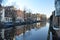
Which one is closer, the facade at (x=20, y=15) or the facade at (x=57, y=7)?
the facade at (x=57, y=7)

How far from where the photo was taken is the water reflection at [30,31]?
5.76 ft

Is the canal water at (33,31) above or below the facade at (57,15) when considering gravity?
below

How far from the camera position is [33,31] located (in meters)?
1.78

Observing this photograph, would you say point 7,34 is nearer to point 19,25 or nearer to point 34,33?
point 19,25

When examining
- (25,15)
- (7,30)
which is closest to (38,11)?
(25,15)

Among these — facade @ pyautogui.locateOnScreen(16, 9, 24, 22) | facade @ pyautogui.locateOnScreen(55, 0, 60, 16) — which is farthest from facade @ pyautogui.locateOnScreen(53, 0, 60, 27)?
facade @ pyautogui.locateOnScreen(16, 9, 24, 22)

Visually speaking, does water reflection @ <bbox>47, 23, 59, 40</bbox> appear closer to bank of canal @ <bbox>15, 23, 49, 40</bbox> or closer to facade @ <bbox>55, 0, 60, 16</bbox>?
bank of canal @ <bbox>15, 23, 49, 40</bbox>

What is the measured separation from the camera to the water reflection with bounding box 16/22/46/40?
5.76ft

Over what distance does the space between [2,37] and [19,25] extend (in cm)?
25

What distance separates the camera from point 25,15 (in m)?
1.83

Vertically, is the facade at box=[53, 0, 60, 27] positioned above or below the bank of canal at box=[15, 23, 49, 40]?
above

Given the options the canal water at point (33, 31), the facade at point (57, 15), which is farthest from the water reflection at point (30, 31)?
the facade at point (57, 15)

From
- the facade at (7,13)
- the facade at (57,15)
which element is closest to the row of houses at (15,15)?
the facade at (7,13)

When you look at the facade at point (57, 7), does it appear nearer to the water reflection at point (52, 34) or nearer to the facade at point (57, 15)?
the facade at point (57, 15)
